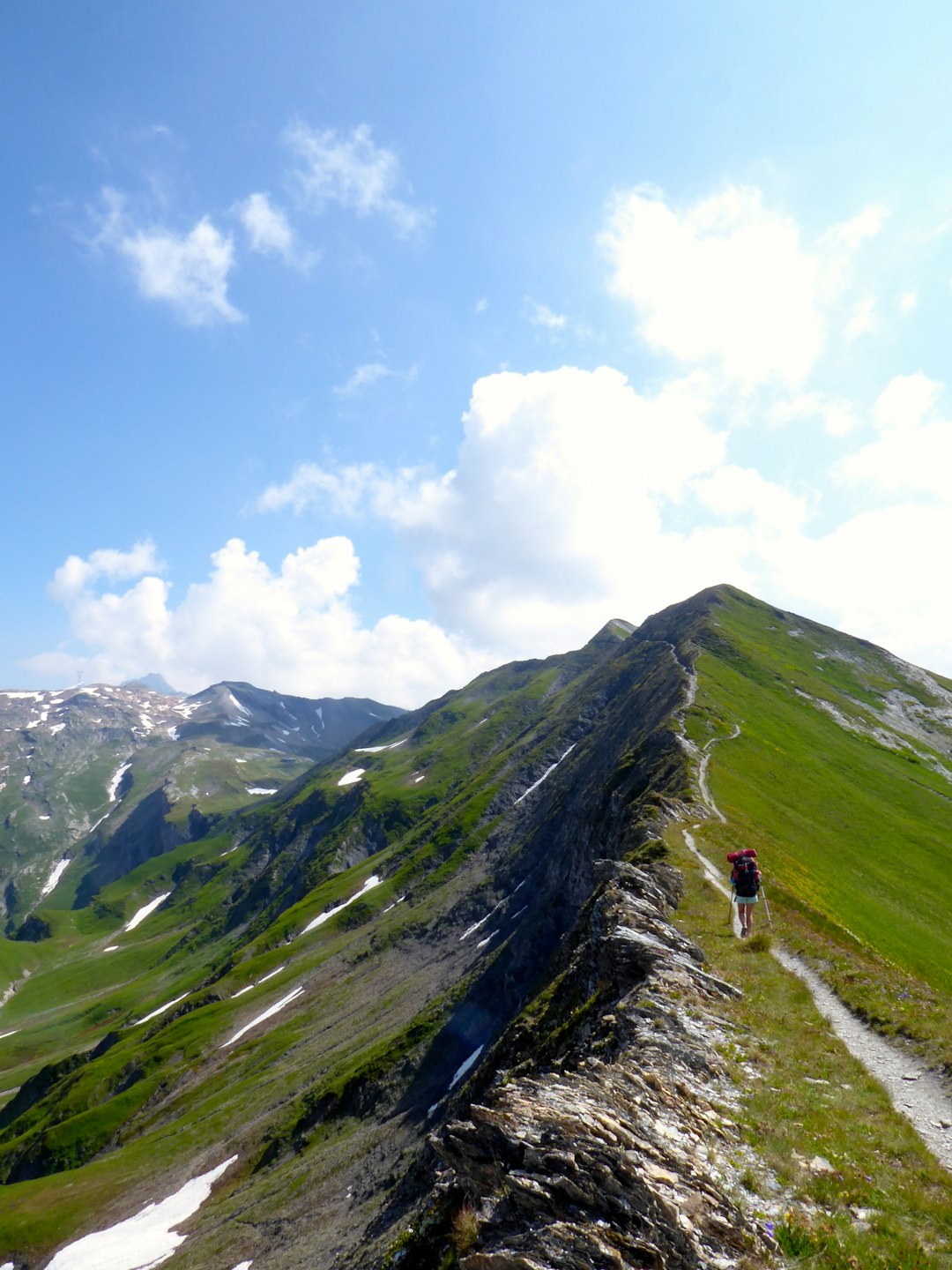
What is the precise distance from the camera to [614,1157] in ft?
43.6

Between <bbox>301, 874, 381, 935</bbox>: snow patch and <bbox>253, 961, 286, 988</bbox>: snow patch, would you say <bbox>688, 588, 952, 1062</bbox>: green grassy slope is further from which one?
<bbox>253, 961, 286, 988</bbox>: snow patch

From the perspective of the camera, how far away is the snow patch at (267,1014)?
120 m

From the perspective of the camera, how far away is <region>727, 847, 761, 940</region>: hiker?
27.6 meters

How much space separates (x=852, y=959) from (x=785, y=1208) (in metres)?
18.2

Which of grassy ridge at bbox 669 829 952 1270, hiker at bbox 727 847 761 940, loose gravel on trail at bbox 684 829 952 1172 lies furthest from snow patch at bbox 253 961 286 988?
grassy ridge at bbox 669 829 952 1270

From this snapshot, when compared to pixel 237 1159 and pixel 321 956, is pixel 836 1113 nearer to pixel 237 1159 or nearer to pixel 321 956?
pixel 237 1159

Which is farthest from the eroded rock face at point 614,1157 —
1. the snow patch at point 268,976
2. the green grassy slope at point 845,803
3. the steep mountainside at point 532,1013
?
the snow patch at point 268,976

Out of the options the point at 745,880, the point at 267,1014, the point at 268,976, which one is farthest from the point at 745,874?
the point at 268,976

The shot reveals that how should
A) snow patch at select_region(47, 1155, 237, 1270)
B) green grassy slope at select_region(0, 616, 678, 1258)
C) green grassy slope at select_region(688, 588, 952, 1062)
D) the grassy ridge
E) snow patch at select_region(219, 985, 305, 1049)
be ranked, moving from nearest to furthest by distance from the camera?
1. the grassy ridge
2. green grassy slope at select_region(688, 588, 952, 1062)
3. snow patch at select_region(47, 1155, 237, 1270)
4. green grassy slope at select_region(0, 616, 678, 1258)
5. snow patch at select_region(219, 985, 305, 1049)

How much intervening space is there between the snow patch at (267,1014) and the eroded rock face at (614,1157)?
11666cm

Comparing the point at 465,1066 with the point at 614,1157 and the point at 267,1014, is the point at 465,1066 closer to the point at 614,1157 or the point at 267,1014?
the point at 614,1157

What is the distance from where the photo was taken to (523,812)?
147 m

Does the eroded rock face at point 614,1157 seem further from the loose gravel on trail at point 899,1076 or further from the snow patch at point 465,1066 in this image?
the snow patch at point 465,1066

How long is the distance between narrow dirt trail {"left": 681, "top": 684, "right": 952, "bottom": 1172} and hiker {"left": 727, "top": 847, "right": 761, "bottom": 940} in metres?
1.80
